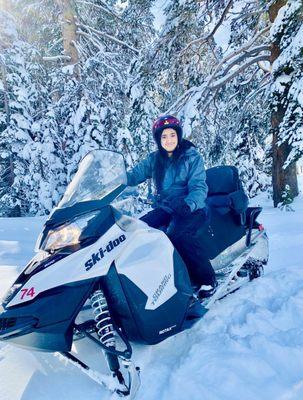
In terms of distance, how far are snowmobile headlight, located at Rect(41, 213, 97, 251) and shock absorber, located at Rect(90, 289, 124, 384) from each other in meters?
0.38

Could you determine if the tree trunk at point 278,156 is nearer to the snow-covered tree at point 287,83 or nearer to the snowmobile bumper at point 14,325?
the snow-covered tree at point 287,83

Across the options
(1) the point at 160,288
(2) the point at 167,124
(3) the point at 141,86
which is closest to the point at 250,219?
(2) the point at 167,124

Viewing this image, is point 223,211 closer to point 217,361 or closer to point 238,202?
point 238,202

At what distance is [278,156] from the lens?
8.82 m

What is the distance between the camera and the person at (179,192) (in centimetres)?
313

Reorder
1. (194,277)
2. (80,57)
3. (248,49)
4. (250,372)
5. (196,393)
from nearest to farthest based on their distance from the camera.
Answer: (196,393) < (250,372) < (194,277) < (248,49) < (80,57)

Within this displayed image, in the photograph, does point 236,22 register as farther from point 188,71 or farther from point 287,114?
point 287,114

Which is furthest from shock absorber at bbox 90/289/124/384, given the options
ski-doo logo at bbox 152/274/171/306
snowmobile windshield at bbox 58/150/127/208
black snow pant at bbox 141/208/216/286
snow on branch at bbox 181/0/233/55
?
snow on branch at bbox 181/0/233/55

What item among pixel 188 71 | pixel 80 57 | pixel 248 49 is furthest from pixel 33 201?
pixel 248 49

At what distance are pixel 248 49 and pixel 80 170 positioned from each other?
8184 mm

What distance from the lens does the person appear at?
3135mm

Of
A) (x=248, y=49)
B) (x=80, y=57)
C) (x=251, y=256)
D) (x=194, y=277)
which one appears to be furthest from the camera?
(x=80, y=57)

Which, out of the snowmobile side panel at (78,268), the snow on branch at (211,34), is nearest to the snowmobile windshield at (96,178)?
the snowmobile side panel at (78,268)

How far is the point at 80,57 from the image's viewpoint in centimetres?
1216
